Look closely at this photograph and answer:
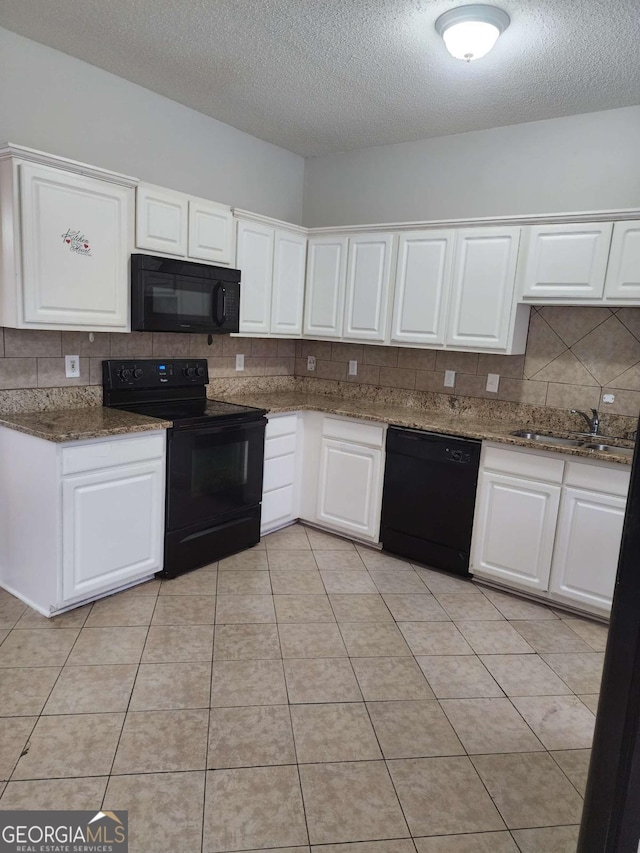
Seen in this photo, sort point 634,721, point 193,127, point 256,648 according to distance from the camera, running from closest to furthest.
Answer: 1. point 634,721
2. point 256,648
3. point 193,127

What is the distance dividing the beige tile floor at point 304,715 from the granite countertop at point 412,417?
0.90 metres

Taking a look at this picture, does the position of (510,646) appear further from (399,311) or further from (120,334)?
(120,334)

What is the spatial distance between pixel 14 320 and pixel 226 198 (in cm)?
185

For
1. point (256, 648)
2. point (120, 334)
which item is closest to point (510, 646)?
point (256, 648)

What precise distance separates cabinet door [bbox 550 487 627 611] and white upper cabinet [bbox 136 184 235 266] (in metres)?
2.44

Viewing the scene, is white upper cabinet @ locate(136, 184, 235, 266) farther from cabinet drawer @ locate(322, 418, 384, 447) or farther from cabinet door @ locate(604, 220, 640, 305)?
cabinet door @ locate(604, 220, 640, 305)

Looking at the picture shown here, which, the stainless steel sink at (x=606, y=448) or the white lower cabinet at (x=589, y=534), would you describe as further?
the stainless steel sink at (x=606, y=448)

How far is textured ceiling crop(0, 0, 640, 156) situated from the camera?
2.33 m

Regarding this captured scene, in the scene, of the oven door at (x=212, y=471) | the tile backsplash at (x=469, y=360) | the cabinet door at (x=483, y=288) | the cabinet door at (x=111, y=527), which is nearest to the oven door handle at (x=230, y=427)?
the oven door at (x=212, y=471)

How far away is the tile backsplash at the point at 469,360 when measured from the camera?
2.99 meters

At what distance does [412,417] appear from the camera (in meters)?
3.60

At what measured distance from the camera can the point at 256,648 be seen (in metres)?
2.52

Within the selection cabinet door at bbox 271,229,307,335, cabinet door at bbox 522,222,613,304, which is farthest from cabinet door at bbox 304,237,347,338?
cabinet door at bbox 522,222,613,304

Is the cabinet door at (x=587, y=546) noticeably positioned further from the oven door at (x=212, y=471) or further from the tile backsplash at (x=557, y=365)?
the oven door at (x=212, y=471)
